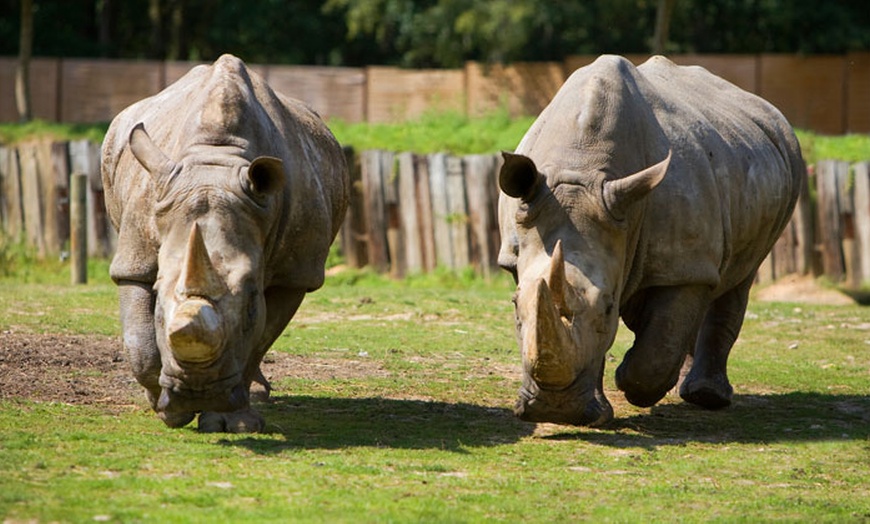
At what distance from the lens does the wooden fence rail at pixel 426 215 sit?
17.5 m

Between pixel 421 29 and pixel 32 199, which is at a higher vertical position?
pixel 421 29

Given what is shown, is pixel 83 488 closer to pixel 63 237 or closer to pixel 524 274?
pixel 524 274

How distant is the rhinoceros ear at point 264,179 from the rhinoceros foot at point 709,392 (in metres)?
3.47

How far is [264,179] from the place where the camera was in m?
7.61

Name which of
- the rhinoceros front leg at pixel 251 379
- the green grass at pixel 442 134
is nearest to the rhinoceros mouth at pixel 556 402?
the rhinoceros front leg at pixel 251 379

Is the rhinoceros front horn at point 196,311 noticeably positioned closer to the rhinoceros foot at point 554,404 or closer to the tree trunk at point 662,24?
the rhinoceros foot at point 554,404

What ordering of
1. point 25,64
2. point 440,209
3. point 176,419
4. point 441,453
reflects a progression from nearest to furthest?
point 441,453 → point 176,419 → point 440,209 → point 25,64

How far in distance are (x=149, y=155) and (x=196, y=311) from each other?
117 centimetres

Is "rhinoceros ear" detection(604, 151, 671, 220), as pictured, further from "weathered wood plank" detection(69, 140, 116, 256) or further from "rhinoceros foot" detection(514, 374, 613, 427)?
"weathered wood plank" detection(69, 140, 116, 256)

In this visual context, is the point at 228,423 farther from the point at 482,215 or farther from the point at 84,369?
the point at 482,215

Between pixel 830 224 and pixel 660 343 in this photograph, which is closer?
pixel 660 343

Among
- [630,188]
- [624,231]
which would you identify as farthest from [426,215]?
[630,188]

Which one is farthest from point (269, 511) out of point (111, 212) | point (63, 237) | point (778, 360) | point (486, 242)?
point (63, 237)

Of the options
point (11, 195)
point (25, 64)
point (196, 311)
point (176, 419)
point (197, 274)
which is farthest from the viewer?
point (25, 64)
